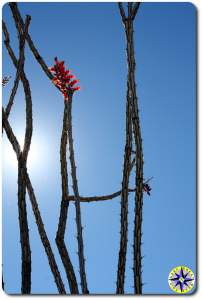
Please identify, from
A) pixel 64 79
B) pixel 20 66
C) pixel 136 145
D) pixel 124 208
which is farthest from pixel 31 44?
pixel 124 208

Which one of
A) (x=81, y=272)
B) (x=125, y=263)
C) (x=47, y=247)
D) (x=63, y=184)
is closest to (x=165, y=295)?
(x=125, y=263)

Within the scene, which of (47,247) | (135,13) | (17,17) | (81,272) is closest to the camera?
(81,272)

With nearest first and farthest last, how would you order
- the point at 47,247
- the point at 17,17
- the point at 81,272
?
the point at 81,272, the point at 47,247, the point at 17,17

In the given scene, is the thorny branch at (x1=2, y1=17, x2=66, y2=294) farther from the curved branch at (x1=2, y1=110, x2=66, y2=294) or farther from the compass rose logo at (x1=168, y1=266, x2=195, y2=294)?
the compass rose logo at (x1=168, y1=266, x2=195, y2=294)

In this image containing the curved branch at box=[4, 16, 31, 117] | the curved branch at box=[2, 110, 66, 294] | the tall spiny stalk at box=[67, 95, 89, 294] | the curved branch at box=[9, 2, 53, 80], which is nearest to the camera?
the tall spiny stalk at box=[67, 95, 89, 294]

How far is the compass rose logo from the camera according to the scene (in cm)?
199

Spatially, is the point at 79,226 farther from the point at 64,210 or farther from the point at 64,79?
the point at 64,79

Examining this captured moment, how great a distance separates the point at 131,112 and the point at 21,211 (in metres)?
0.75

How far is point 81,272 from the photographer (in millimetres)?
1928

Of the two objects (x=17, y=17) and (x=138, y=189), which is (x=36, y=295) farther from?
(x=17, y=17)

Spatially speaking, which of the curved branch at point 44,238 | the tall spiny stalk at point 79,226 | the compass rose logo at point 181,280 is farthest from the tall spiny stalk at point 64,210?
the compass rose logo at point 181,280

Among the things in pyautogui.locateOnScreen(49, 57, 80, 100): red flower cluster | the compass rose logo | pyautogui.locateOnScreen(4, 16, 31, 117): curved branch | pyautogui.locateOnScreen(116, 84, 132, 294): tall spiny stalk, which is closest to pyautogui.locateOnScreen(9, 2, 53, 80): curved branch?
pyautogui.locateOnScreen(4, 16, 31, 117): curved branch

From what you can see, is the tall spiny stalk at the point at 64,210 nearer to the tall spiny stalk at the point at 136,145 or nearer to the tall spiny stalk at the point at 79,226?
the tall spiny stalk at the point at 79,226

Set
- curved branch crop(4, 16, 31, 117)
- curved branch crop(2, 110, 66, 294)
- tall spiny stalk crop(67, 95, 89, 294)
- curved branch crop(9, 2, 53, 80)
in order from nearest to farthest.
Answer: tall spiny stalk crop(67, 95, 89, 294)
curved branch crop(2, 110, 66, 294)
curved branch crop(4, 16, 31, 117)
curved branch crop(9, 2, 53, 80)
